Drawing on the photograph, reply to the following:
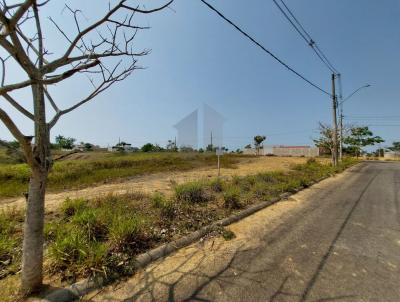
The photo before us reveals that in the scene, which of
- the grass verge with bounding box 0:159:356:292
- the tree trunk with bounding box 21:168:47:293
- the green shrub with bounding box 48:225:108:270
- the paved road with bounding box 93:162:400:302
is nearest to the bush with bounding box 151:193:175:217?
the grass verge with bounding box 0:159:356:292

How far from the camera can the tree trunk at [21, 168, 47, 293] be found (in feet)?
7.45

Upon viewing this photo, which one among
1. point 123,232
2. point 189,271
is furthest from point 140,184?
point 189,271

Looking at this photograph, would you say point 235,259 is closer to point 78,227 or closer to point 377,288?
point 377,288

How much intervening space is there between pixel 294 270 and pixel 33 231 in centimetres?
304

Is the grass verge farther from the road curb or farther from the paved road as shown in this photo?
the paved road

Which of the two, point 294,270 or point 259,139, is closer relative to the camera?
point 294,270

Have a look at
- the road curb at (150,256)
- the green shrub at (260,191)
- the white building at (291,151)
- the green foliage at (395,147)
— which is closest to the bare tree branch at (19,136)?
the road curb at (150,256)

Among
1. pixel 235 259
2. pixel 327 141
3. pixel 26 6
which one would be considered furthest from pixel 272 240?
pixel 327 141

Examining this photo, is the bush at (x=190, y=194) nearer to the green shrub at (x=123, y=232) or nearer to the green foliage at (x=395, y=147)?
the green shrub at (x=123, y=232)

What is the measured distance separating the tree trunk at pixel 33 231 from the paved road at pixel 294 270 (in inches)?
28.5

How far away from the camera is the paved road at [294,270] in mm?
2473

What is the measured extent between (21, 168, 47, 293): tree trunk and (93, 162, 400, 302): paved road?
0.72m

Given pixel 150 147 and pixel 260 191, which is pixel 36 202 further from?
pixel 150 147

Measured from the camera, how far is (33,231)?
2.29 m
